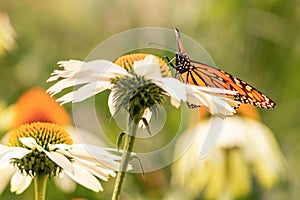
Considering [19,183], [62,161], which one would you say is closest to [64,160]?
[62,161]

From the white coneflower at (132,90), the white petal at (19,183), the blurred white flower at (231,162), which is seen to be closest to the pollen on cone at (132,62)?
the white coneflower at (132,90)

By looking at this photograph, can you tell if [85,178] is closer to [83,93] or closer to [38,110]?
[83,93]

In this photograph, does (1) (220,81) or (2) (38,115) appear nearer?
(1) (220,81)

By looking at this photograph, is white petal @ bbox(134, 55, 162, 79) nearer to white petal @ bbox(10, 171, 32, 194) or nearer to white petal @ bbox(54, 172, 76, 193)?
white petal @ bbox(10, 171, 32, 194)

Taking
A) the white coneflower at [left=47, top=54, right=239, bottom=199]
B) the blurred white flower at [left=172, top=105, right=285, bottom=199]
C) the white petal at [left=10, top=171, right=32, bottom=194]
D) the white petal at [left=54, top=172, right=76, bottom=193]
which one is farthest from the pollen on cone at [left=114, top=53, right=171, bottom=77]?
the blurred white flower at [left=172, top=105, right=285, bottom=199]

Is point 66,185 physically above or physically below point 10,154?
below

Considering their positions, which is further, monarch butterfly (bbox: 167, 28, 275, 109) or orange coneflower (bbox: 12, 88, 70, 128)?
orange coneflower (bbox: 12, 88, 70, 128)

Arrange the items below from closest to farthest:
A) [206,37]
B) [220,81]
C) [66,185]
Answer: [220,81], [66,185], [206,37]
